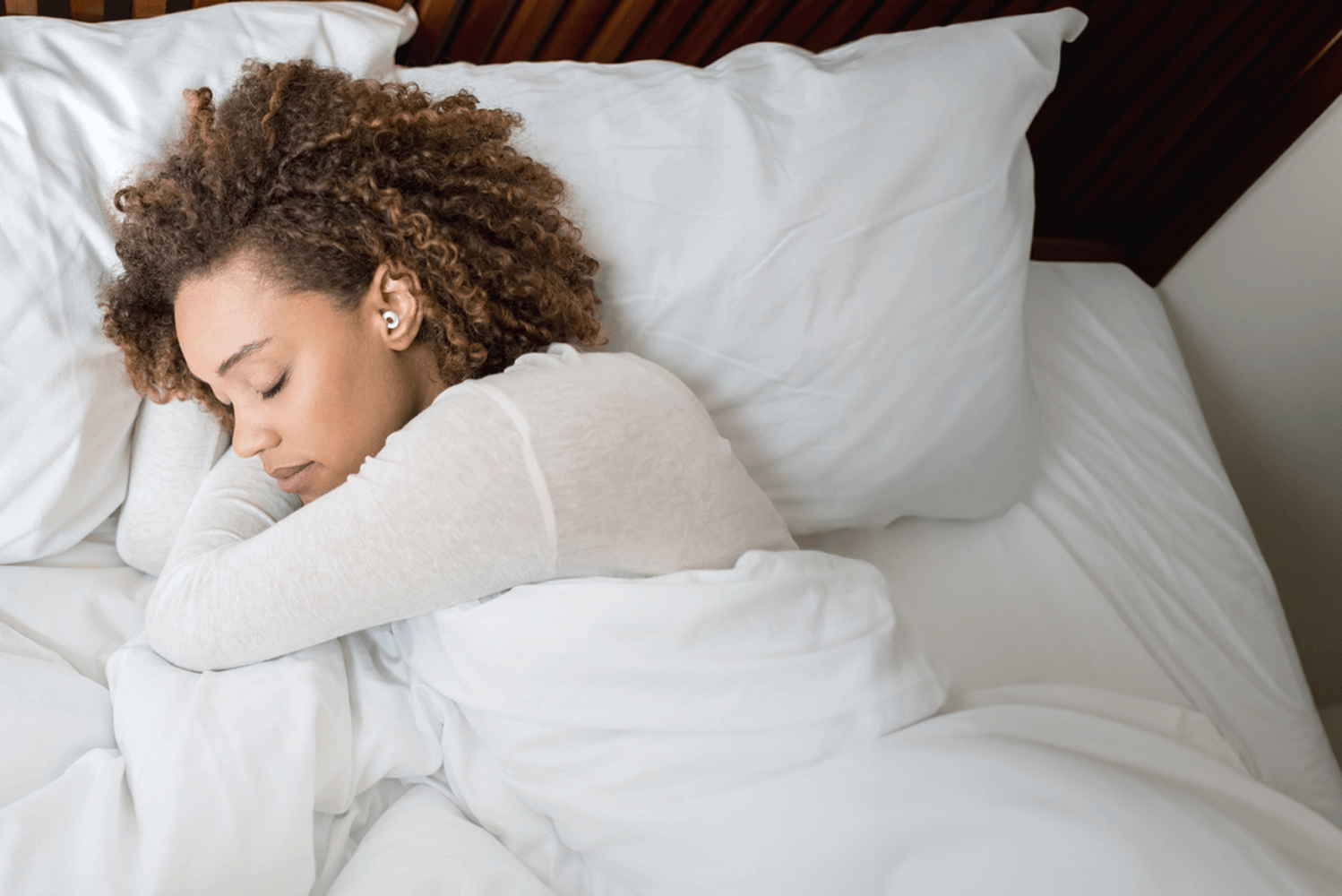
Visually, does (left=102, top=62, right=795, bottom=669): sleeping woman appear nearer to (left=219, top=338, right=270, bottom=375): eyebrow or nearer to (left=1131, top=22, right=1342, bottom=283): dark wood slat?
(left=219, top=338, right=270, bottom=375): eyebrow

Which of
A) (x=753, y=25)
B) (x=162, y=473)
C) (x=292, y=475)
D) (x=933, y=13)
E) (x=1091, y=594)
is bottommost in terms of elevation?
(x=162, y=473)

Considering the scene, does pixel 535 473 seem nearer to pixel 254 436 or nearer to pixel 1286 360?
pixel 254 436

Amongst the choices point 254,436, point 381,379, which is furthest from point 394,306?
point 254,436

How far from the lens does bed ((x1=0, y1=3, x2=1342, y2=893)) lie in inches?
26.6

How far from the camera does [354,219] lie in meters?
0.85

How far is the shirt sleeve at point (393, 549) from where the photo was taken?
695 mm

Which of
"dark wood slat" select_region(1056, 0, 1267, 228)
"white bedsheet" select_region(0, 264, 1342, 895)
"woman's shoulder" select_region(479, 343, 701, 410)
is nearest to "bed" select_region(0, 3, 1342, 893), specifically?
"white bedsheet" select_region(0, 264, 1342, 895)

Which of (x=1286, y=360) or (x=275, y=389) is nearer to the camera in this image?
(x=275, y=389)

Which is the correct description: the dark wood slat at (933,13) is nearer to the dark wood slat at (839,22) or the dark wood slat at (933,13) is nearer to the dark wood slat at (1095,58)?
the dark wood slat at (839,22)

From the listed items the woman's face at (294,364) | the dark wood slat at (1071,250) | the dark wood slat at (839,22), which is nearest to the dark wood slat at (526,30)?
the dark wood slat at (839,22)

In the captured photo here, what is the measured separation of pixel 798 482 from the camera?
1.01m

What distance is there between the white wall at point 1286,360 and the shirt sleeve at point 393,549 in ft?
4.32

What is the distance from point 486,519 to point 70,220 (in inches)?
21.8

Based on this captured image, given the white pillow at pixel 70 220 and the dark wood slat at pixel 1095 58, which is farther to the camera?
the dark wood slat at pixel 1095 58
